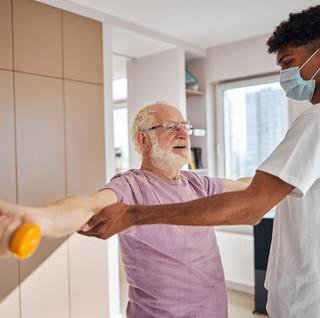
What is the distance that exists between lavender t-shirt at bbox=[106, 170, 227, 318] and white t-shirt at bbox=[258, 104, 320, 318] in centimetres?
35

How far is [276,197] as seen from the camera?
927mm

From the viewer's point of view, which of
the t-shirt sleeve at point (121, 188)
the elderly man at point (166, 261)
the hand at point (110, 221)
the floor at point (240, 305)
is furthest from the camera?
the floor at point (240, 305)

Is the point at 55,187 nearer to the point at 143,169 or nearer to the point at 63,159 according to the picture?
the point at 63,159

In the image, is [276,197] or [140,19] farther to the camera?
[140,19]

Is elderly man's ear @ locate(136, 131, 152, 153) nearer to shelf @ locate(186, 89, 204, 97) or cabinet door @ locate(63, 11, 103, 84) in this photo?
cabinet door @ locate(63, 11, 103, 84)

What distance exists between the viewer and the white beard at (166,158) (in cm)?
167

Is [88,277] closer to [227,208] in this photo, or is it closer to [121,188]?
[121,188]

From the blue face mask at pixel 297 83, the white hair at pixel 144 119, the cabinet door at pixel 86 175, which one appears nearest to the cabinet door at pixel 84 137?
the cabinet door at pixel 86 175

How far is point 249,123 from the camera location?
4164 millimetres

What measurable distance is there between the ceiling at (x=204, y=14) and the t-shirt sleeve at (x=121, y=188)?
1.90m

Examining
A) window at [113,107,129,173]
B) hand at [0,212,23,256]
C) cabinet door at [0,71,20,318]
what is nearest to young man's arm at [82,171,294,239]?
hand at [0,212,23,256]

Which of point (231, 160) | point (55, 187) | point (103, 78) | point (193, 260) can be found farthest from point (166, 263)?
point (231, 160)

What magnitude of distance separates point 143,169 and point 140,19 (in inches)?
76.5

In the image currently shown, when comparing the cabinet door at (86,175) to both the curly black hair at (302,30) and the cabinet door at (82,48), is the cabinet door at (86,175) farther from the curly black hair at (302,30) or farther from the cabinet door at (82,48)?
the curly black hair at (302,30)
